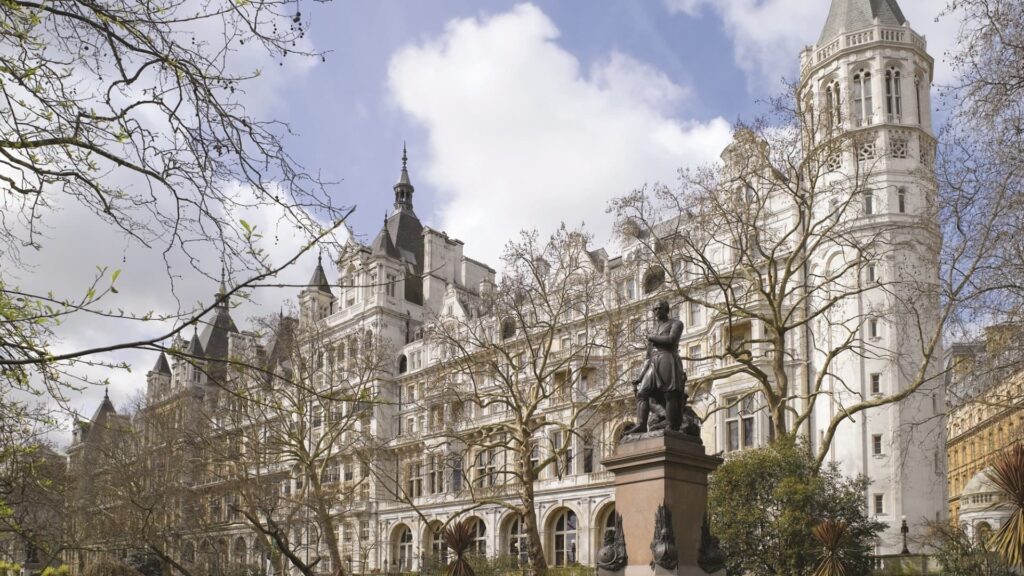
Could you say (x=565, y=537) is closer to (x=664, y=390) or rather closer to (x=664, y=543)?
(x=664, y=390)

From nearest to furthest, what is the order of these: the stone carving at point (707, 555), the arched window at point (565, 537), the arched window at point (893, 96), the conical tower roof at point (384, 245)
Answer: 1. the stone carving at point (707, 555)
2. the arched window at point (893, 96)
3. the arched window at point (565, 537)
4. the conical tower roof at point (384, 245)

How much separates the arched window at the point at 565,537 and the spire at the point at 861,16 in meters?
28.0

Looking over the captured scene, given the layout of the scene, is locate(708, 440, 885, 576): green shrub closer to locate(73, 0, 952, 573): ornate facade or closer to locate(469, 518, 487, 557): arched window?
locate(73, 0, 952, 573): ornate facade

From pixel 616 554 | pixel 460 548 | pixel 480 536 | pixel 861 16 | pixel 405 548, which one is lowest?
pixel 405 548

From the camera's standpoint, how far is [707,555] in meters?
14.0

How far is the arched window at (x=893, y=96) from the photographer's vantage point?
42.0 meters

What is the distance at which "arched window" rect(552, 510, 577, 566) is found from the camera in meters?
51.8

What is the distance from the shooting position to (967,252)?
1841cm

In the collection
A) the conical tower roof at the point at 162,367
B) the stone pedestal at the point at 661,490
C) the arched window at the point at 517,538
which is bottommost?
the arched window at the point at 517,538

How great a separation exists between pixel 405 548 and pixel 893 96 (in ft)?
132

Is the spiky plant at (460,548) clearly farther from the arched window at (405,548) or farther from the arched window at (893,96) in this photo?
the arched window at (405,548)

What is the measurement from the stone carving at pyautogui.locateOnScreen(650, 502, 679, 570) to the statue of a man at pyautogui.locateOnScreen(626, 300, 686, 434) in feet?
4.64

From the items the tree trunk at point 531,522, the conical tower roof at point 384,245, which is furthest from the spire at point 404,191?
the tree trunk at point 531,522

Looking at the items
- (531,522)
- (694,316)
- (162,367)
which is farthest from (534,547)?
(162,367)
